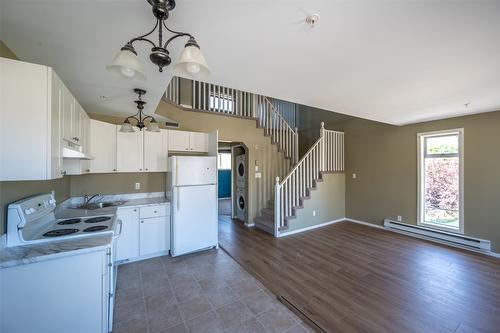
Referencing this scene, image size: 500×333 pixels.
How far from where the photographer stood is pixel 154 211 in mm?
3389

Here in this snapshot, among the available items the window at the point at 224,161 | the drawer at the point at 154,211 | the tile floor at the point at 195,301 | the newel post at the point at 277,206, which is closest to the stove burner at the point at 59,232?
the tile floor at the point at 195,301

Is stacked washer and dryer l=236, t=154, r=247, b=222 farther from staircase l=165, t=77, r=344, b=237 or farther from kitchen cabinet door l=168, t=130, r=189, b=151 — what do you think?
kitchen cabinet door l=168, t=130, r=189, b=151

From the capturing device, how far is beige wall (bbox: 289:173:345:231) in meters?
4.91

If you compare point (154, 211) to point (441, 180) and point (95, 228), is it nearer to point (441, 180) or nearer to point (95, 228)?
point (95, 228)

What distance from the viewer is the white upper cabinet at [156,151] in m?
3.63

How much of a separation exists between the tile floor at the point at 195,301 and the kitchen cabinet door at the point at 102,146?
1602mm

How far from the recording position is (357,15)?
1.31 m

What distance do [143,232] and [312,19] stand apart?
3515 millimetres

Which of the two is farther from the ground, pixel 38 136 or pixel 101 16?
pixel 101 16

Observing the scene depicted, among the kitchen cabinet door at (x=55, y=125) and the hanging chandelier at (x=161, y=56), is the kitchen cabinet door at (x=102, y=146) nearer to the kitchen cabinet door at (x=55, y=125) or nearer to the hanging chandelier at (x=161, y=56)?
the kitchen cabinet door at (x=55, y=125)

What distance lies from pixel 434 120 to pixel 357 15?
14.1ft

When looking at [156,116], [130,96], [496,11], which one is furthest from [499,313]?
[156,116]

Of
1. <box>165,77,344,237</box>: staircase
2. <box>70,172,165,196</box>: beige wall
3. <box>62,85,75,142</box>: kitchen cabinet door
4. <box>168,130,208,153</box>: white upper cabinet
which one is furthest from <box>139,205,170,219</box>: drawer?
<box>165,77,344,237</box>: staircase

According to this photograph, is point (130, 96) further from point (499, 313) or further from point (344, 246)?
point (499, 313)
